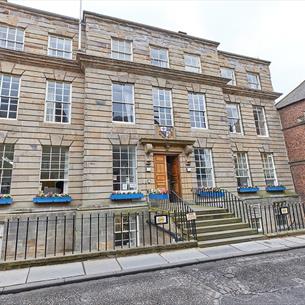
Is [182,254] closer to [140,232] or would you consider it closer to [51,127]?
[140,232]

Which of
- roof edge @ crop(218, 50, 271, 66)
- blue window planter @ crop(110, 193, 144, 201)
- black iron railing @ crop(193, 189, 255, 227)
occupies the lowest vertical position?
black iron railing @ crop(193, 189, 255, 227)

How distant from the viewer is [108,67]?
11.7m

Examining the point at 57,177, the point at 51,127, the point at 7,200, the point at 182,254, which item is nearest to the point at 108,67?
the point at 51,127

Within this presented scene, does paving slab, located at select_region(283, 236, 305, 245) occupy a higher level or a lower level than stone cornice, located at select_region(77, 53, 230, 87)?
lower

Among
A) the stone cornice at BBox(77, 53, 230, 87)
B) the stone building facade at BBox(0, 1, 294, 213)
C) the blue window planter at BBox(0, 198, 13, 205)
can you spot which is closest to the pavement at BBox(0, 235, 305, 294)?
the stone building facade at BBox(0, 1, 294, 213)

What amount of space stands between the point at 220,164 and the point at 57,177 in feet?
30.0

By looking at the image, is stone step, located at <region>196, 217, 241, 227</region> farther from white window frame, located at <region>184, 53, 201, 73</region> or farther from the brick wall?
white window frame, located at <region>184, 53, 201, 73</region>

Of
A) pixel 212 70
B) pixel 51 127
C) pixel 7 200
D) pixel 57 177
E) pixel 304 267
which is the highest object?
pixel 212 70

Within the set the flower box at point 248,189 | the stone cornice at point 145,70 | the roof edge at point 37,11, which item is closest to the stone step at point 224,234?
the flower box at point 248,189

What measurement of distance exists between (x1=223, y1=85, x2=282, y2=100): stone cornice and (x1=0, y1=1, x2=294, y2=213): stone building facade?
1.62 meters

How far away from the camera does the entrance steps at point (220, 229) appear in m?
7.48

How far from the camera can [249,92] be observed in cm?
1566

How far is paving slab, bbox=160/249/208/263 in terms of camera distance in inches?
232

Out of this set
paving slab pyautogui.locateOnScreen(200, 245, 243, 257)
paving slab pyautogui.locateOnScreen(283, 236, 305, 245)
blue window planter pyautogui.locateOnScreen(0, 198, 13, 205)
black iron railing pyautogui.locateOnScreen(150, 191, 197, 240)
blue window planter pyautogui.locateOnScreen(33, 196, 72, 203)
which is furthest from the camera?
blue window planter pyautogui.locateOnScreen(33, 196, 72, 203)
